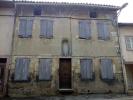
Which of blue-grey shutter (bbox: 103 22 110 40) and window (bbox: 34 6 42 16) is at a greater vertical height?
window (bbox: 34 6 42 16)

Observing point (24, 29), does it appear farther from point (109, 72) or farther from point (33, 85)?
point (109, 72)

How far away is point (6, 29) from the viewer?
14156 mm

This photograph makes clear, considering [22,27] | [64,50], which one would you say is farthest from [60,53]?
[22,27]

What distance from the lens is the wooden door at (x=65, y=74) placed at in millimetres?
13336

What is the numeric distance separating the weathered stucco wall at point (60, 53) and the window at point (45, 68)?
28 cm

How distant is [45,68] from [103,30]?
549 centimetres

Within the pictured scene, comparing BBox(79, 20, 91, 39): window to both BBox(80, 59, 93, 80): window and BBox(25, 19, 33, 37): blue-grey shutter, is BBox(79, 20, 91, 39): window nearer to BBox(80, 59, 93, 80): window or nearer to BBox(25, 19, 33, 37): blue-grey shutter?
BBox(80, 59, 93, 80): window

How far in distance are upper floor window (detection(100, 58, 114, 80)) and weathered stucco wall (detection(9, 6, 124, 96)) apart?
1.00 feet

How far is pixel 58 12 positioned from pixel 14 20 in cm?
348

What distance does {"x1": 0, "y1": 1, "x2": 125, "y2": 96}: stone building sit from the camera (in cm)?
1311

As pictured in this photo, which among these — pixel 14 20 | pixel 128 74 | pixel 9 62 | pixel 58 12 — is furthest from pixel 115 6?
pixel 9 62

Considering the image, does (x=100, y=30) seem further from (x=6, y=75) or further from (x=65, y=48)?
(x=6, y=75)

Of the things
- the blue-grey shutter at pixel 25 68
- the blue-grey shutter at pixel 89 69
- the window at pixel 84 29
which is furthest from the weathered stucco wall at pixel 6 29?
the blue-grey shutter at pixel 89 69

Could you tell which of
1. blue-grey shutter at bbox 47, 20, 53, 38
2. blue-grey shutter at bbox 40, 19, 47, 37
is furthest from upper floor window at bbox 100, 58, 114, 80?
blue-grey shutter at bbox 40, 19, 47, 37
